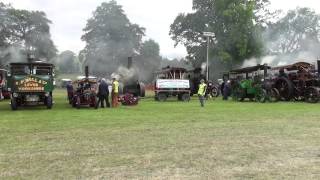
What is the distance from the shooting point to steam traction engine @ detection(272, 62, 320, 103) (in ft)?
89.3

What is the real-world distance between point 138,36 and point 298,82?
97.3 feet

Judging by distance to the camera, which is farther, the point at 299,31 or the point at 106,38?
the point at 299,31

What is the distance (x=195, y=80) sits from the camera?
37375 mm

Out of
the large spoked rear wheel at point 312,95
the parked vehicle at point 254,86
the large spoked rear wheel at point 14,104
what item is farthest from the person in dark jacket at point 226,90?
the large spoked rear wheel at point 14,104

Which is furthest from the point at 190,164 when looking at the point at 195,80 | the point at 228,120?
the point at 195,80

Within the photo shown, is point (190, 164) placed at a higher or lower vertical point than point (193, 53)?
lower

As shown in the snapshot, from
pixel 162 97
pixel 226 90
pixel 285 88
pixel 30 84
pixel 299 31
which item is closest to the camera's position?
pixel 30 84

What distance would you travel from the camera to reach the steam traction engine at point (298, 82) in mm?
27209

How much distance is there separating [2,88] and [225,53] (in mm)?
26729

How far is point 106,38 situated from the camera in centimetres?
4606

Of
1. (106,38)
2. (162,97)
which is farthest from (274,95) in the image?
(106,38)

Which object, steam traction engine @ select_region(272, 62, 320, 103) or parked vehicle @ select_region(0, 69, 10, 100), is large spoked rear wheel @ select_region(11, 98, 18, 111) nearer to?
parked vehicle @ select_region(0, 69, 10, 100)

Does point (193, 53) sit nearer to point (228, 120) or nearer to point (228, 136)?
point (228, 120)

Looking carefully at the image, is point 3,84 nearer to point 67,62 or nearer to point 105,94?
point 105,94
